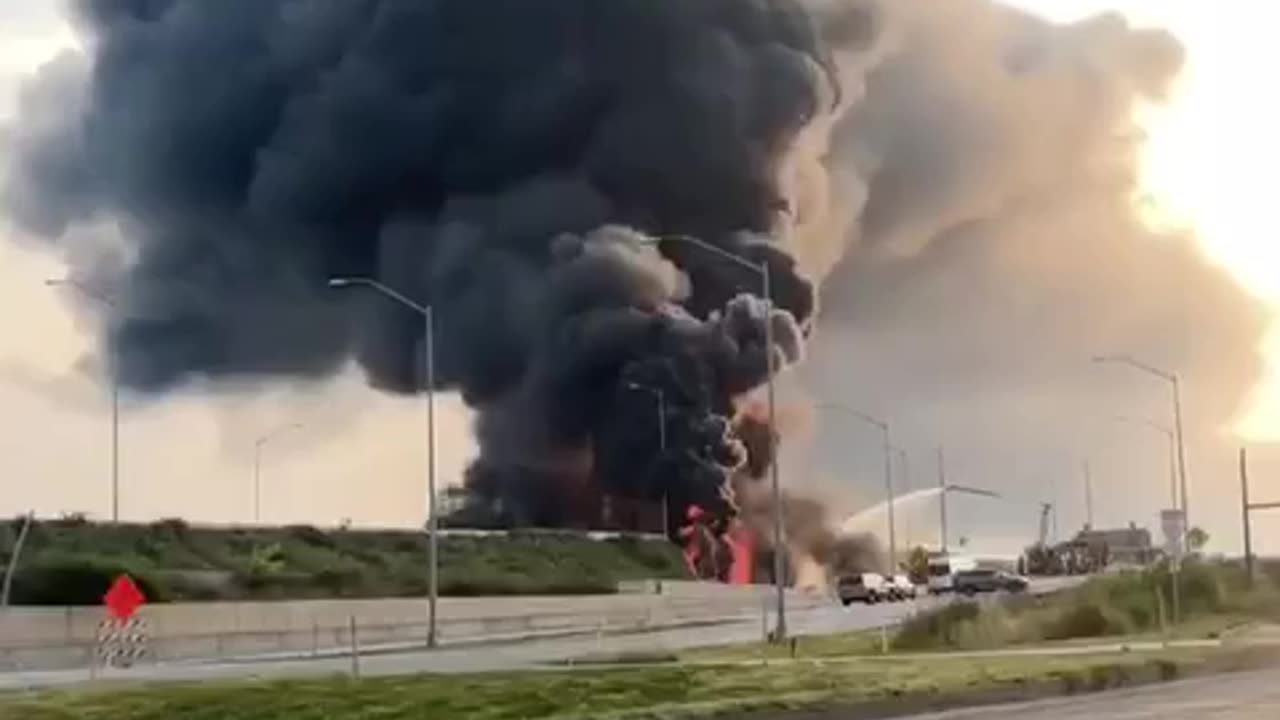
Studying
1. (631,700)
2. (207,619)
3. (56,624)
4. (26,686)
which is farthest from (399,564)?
(631,700)

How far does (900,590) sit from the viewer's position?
299 ft

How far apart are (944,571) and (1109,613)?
54.1 meters

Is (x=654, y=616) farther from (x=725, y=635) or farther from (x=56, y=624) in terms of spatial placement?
(x=56, y=624)

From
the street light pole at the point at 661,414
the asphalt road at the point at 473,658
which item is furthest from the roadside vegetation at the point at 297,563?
the asphalt road at the point at 473,658

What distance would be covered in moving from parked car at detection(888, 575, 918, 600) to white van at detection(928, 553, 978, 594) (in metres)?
1.73

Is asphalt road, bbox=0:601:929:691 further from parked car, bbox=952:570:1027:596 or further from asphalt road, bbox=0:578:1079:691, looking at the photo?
parked car, bbox=952:570:1027:596

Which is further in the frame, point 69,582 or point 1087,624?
point 69,582

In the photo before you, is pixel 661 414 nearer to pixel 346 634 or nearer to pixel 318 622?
pixel 318 622

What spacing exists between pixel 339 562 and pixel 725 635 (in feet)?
92.8

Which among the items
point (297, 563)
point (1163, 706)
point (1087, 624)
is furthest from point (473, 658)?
point (297, 563)

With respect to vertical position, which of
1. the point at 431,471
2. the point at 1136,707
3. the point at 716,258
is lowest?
the point at 1136,707

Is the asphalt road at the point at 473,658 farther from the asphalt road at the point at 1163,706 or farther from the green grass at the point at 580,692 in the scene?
the asphalt road at the point at 1163,706

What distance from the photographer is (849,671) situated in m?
33.9

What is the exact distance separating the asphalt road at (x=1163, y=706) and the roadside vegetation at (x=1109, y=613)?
45.9ft
